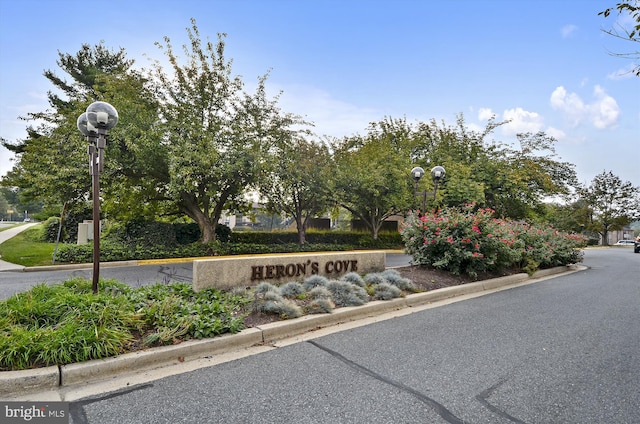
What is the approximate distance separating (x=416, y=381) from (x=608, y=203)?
176ft

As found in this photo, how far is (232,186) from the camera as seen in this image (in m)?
14.3

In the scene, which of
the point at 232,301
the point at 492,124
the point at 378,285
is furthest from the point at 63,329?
the point at 492,124

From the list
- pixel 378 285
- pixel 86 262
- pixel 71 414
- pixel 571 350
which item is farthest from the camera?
pixel 86 262

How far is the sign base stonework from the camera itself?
576 cm

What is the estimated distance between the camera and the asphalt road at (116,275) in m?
7.89

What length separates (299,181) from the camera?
16266 millimetres

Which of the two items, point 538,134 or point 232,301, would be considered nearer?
point 232,301

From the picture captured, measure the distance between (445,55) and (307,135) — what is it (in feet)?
21.4

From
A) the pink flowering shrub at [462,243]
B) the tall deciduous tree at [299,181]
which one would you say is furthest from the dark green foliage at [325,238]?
the pink flowering shrub at [462,243]

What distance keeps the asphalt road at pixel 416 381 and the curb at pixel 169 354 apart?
1.14ft

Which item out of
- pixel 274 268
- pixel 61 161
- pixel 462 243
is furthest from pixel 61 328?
pixel 61 161

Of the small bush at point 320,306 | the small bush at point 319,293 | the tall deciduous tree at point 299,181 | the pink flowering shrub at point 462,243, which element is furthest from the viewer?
the tall deciduous tree at point 299,181

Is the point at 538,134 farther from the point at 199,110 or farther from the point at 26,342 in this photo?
the point at 26,342

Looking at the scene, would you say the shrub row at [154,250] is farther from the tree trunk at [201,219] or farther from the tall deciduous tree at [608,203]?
the tall deciduous tree at [608,203]
